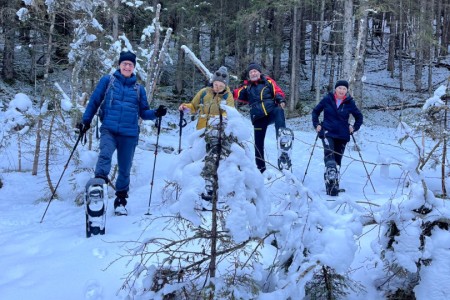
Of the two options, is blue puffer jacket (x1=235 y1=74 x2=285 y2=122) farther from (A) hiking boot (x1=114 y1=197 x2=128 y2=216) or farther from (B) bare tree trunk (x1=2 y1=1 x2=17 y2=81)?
(B) bare tree trunk (x1=2 y1=1 x2=17 y2=81)

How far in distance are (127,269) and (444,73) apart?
3303cm

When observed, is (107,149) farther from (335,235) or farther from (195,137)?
(335,235)


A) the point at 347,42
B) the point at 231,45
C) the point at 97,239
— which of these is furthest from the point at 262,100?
the point at 231,45

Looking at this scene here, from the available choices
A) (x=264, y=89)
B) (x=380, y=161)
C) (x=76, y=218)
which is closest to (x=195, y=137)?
(x=380, y=161)

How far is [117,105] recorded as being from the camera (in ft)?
16.4

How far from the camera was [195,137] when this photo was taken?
98.3 inches

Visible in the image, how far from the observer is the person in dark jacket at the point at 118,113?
4910mm

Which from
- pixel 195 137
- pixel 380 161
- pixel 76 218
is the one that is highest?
pixel 195 137

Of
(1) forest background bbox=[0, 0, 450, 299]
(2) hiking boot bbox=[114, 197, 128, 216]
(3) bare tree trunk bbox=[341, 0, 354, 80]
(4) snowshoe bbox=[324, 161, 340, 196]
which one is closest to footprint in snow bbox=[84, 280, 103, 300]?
(2) hiking boot bbox=[114, 197, 128, 216]

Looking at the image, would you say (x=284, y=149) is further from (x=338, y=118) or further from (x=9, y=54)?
(x=9, y=54)

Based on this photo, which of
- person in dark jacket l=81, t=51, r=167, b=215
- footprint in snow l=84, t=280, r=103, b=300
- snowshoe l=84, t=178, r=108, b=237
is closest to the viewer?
footprint in snow l=84, t=280, r=103, b=300

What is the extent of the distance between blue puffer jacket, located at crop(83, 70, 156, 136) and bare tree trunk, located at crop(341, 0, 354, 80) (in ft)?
32.6

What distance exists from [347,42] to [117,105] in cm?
1084

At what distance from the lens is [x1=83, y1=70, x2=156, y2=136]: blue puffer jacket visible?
16.2 ft
